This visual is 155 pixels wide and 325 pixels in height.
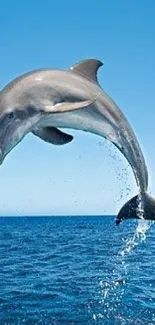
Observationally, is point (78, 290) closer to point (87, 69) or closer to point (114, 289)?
point (114, 289)

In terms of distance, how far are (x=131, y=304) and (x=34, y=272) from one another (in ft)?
34.3

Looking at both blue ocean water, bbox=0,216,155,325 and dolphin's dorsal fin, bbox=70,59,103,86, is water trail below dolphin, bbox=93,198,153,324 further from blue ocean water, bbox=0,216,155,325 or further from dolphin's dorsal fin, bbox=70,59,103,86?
dolphin's dorsal fin, bbox=70,59,103,86

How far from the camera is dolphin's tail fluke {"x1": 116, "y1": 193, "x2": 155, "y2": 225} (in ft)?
28.9


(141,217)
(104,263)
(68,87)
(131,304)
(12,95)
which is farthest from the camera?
(104,263)

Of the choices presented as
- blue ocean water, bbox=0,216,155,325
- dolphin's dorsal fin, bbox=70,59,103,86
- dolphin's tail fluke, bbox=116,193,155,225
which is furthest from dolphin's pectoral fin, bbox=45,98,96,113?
blue ocean water, bbox=0,216,155,325

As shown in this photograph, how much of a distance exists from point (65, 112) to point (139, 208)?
2.91 meters

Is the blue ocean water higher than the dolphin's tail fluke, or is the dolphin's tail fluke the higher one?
the dolphin's tail fluke

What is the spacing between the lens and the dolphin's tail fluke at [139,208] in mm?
8812

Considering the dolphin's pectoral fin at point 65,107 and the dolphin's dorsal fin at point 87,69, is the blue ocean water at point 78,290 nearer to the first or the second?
the dolphin's dorsal fin at point 87,69

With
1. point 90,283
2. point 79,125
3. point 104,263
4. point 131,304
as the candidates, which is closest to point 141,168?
point 79,125

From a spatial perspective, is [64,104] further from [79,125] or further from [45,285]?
[45,285]

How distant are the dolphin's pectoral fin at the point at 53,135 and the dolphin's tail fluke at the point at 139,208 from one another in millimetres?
1723

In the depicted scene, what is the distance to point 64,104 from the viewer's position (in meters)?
6.93

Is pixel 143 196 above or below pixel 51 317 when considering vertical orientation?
above
